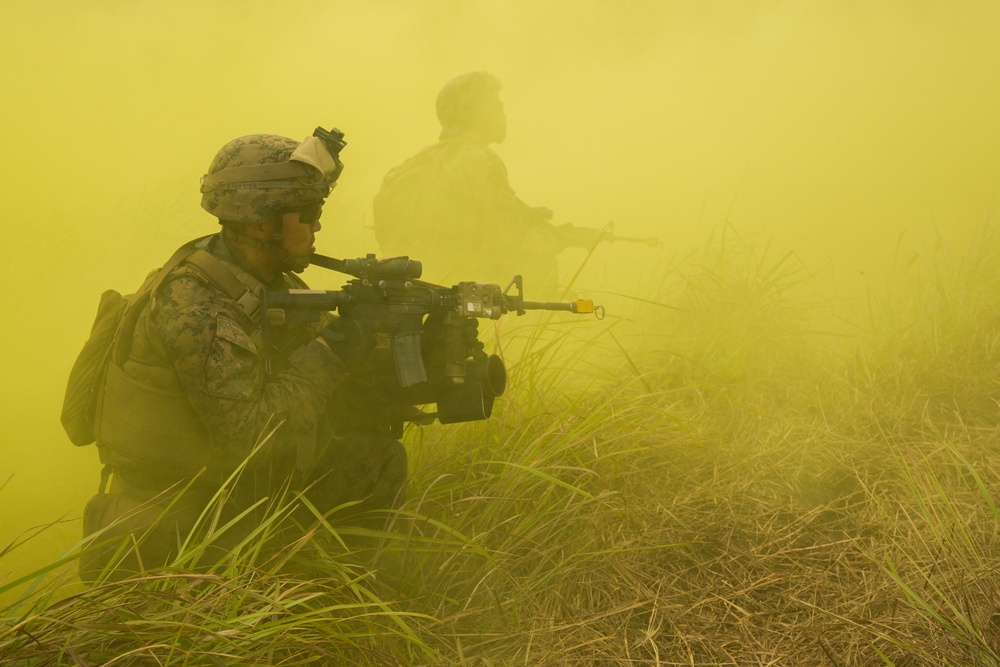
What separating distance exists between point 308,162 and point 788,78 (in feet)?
32.3

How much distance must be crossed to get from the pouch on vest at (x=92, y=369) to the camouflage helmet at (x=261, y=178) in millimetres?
507

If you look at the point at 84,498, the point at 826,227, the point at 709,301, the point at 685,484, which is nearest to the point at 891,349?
the point at 709,301

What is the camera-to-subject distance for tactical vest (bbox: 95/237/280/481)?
8.29ft

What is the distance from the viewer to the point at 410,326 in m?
2.76

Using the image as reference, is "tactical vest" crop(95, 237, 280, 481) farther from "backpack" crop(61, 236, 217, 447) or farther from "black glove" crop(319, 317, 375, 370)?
"black glove" crop(319, 317, 375, 370)

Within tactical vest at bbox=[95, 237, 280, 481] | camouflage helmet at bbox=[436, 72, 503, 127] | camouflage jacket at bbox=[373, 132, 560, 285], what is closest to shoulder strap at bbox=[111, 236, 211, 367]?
tactical vest at bbox=[95, 237, 280, 481]

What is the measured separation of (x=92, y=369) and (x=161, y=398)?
1.19 ft

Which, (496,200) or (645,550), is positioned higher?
(496,200)


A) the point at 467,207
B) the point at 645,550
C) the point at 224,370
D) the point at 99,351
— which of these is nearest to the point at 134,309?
the point at 99,351

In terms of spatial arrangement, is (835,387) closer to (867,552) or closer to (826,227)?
(867,552)

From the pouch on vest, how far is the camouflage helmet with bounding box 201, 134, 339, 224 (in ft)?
1.66

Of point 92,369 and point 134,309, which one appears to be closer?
point 134,309

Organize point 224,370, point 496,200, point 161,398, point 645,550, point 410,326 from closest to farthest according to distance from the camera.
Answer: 1. point 224,370
2. point 161,398
3. point 410,326
4. point 645,550
5. point 496,200

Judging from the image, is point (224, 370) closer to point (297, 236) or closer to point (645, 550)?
point (297, 236)
